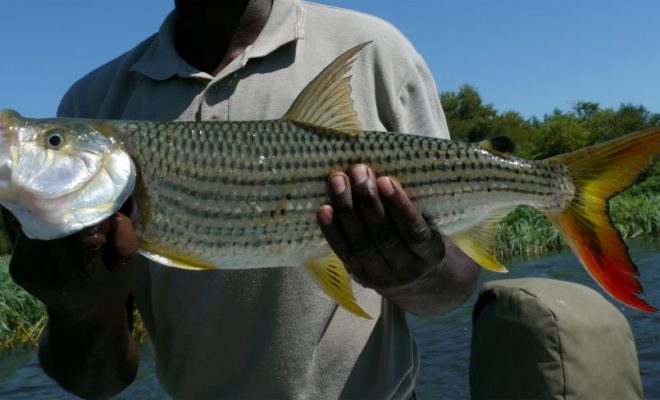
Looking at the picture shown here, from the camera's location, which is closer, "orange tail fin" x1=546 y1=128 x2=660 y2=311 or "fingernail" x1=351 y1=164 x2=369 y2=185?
"fingernail" x1=351 y1=164 x2=369 y2=185

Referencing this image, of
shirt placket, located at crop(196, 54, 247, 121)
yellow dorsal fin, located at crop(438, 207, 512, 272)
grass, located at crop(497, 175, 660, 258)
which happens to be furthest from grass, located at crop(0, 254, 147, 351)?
grass, located at crop(497, 175, 660, 258)

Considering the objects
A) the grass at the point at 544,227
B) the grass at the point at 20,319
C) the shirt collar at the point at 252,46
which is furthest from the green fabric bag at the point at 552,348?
the grass at the point at 544,227

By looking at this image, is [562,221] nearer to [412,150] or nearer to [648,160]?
[648,160]

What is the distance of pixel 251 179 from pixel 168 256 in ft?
1.40

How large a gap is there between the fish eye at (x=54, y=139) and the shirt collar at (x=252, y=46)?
2.76ft

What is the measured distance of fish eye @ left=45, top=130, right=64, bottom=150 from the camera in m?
2.80

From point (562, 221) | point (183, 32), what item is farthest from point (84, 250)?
point (562, 221)

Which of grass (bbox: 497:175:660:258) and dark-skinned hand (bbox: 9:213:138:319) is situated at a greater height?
dark-skinned hand (bbox: 9:213:138:319)

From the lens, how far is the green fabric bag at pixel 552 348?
398 cm

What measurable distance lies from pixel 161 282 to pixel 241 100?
0.92m

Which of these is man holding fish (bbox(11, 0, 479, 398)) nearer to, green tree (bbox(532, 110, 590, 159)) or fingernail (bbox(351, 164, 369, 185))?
fingernail (bbox(351, 164, 369, 185))

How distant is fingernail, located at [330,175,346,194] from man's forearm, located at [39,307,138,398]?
3.70 feet

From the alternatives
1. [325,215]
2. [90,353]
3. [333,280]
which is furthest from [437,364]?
[325,215]

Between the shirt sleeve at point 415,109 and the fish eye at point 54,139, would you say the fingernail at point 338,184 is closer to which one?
the shirt sleeve at point 415,109
